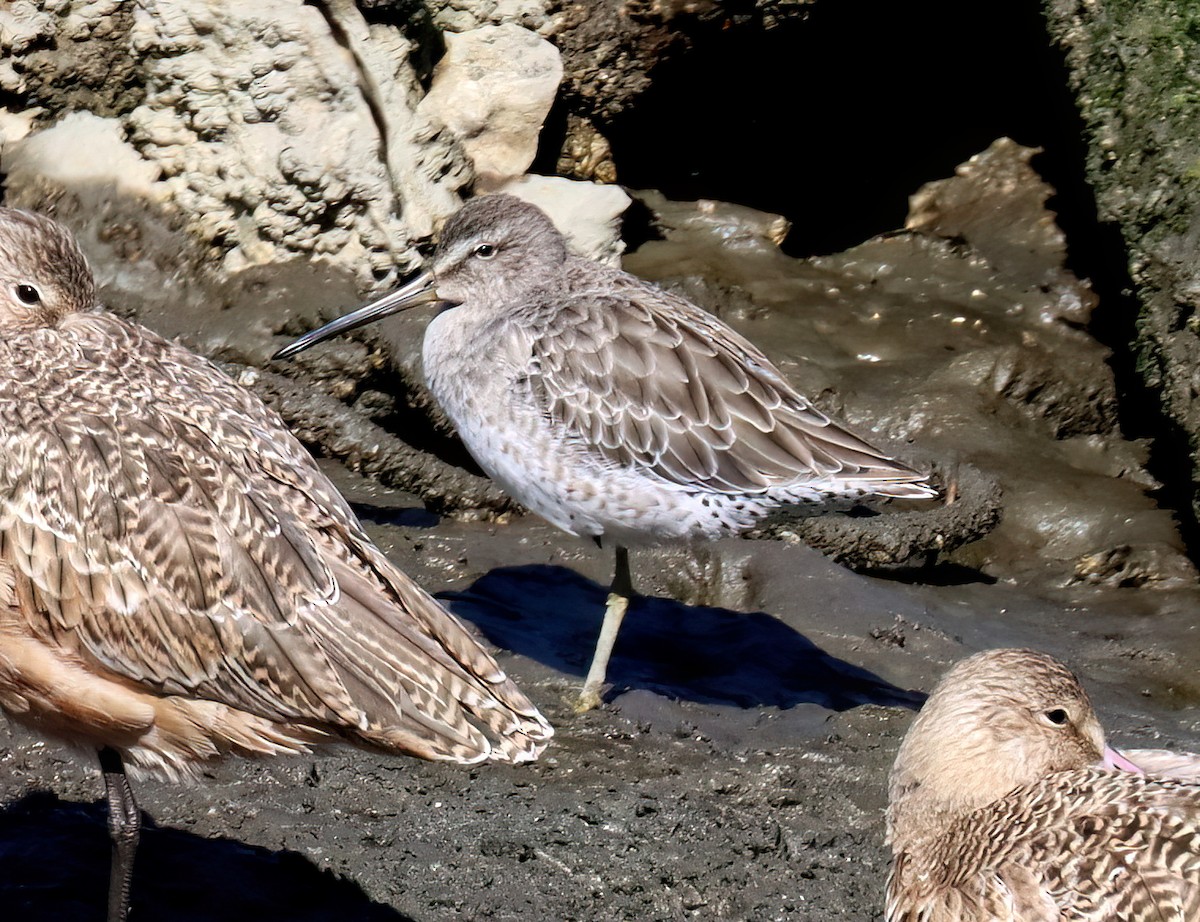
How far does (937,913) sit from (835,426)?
8.13 feet

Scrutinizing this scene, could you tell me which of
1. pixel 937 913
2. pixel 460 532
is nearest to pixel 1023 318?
pixel 460 532

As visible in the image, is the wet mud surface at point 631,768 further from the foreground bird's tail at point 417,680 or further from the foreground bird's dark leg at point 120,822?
the foreground bird's tail at point 417,680

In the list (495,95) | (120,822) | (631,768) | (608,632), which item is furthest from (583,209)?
(120,822)

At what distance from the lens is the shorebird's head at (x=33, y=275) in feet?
14.6

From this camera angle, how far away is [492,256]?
6570 millimetres

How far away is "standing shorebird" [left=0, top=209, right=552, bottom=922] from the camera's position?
4.00 metres

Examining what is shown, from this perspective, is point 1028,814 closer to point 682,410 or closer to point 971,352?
point 682,410

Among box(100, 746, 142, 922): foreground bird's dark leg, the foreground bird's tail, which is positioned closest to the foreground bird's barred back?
the foreground bird's tail

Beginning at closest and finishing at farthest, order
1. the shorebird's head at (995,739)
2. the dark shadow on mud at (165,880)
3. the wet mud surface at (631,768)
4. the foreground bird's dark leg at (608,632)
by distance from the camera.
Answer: the shorebird's head at (995,739), the dark shadow on mud at (165,880), the wet mud surface at (631,768), the foreground bird's dark leg at (608,632)

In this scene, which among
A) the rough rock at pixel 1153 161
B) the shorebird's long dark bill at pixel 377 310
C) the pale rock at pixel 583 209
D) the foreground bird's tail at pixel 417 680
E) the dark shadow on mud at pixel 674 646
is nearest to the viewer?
the foreground bird's tail at pixel 417 680

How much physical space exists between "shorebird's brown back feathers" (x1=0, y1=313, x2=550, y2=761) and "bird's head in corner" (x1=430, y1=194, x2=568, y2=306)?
2.60 m

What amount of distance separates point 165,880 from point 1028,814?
2418 millimetres

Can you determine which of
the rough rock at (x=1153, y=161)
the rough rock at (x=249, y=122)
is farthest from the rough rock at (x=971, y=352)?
the rough rock at (x=249, y=122)

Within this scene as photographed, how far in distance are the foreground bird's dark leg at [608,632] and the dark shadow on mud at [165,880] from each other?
4.89 feet
